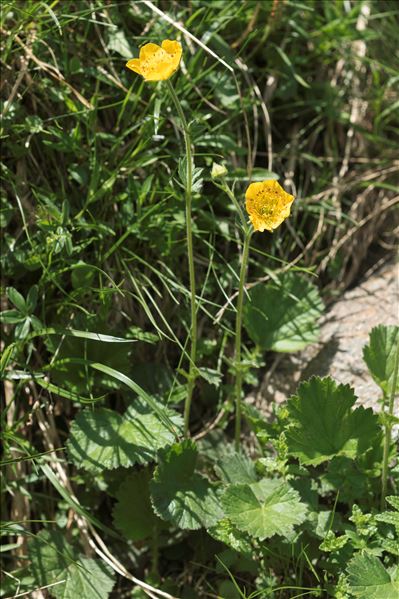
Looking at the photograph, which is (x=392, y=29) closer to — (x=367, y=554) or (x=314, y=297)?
(x=314, y=297)

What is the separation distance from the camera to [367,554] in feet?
6.71

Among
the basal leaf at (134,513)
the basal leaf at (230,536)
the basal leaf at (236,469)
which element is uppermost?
the basal leaf at (236,469)

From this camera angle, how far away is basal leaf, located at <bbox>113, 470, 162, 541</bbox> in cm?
243

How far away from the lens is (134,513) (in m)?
2.44

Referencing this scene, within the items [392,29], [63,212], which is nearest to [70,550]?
[63,212]

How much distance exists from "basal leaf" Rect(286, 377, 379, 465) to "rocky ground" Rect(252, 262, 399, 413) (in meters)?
0.35

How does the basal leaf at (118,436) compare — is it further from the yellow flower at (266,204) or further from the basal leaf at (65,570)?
the yellow flower at (266,204)

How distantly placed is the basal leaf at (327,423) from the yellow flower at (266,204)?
18.1 inches

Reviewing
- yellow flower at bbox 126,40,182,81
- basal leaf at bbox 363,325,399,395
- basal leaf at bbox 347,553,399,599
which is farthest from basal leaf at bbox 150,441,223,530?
yellow flower at bbox 126,40,182,81

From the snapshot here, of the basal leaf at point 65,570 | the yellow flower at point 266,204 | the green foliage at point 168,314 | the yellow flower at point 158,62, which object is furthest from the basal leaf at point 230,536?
the yellow flower at point 158,62

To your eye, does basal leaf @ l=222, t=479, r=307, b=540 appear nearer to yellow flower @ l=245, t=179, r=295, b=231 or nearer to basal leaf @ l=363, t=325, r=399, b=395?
basal leaf @ l=363, t=325, r=399, b=395

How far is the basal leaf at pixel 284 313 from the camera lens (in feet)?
8.77

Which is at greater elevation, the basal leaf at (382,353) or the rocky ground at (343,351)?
the basal leaf at (382,353)

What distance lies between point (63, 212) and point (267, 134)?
0.90 metres
